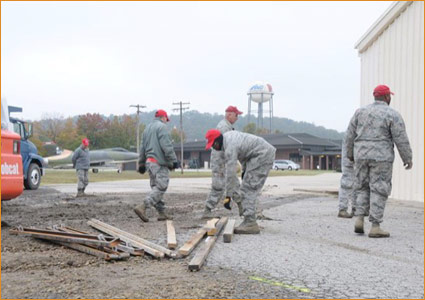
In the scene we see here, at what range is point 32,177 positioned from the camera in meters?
20.8

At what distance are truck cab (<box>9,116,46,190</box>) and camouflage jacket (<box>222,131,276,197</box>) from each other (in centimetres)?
1503

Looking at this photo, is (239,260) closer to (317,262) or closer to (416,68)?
(317,262)

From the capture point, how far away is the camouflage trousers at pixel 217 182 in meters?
9.09

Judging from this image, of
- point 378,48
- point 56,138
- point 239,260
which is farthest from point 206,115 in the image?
point 239,260

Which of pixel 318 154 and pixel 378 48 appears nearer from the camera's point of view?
pixel 378 48

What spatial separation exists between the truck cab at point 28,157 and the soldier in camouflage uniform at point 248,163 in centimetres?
1499

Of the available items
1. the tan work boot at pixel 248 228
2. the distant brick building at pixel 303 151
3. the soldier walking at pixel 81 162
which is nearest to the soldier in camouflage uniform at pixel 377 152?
the tan work boot at pixel 248 228

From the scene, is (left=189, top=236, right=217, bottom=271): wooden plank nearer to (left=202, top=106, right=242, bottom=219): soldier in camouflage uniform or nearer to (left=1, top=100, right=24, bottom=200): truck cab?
(left=202, top=106, right=242, bottom=219): soldier in camouflage uniform

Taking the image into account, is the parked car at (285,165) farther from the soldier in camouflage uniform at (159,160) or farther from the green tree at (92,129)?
the soldier in camouflage uniform at (159,160)

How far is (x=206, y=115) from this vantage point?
161875mm

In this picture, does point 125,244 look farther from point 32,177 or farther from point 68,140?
point 68,140

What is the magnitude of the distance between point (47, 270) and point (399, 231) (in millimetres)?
5394

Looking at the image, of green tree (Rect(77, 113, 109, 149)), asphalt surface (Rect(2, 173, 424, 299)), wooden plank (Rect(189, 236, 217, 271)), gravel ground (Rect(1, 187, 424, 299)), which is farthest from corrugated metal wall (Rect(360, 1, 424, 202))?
green tree (Rect(77, 113, 109, 149))

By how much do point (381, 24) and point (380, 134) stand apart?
31.2ft
